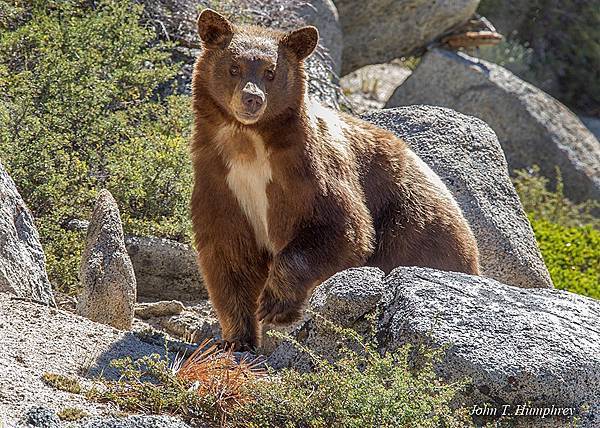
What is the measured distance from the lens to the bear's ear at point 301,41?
8.02 m

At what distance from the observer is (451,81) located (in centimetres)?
1761

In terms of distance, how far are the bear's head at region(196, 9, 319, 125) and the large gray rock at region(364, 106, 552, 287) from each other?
2.55 m

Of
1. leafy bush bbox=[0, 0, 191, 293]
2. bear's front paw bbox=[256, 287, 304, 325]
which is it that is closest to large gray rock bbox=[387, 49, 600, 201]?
leafy bush bbox=[0, 0, 191, 293]

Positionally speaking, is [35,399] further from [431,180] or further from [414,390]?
[431,180]

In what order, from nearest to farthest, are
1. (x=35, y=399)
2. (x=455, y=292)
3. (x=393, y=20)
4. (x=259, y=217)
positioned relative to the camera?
(x=35, y=399) → (x=455, y=292) → (x=259, y=217) → (x=393, y=20)

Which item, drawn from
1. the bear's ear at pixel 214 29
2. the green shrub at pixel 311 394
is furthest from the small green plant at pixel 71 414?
the bear's ear at pixel 214 29

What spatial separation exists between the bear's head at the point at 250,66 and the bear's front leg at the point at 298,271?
2.74 ft

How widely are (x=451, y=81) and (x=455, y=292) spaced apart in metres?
11.6

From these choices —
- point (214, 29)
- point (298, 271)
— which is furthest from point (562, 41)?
point (298, 271)

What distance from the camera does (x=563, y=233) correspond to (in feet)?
49.3

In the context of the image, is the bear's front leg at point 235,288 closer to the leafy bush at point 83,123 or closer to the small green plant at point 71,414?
the leafy bush at point 83,123

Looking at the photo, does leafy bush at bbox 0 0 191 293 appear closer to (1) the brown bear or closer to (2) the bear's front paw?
(1) the brown bear

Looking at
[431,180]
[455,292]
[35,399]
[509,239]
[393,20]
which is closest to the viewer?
[35,399]

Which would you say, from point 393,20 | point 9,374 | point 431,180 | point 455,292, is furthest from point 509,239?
point 393,20
